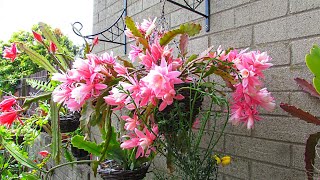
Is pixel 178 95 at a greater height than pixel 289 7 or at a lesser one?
lesser

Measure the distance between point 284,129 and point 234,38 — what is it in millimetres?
510

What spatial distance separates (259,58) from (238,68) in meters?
0.07

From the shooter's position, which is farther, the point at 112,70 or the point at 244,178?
the point at 244,178

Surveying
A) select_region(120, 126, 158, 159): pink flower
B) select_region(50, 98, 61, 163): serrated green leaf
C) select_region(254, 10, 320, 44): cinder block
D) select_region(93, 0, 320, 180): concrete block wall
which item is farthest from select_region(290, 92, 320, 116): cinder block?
select_region(50, 98, 61, 163): serrated green leaf

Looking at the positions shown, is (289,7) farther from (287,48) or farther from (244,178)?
(244,178)

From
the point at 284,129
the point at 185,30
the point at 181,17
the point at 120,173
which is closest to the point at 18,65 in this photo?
the point at 181,17

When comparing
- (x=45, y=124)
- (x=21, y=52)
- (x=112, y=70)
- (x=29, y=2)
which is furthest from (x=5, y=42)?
(x=112, y=70)

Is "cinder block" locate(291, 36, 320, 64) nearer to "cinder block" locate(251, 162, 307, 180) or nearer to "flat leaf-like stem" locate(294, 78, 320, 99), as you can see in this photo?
"flat leaf-like stem" locate(294, 78, 320, 99)

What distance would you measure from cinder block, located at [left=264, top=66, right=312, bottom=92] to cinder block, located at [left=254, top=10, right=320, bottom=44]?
133 mm

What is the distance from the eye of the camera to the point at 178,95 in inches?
41.6

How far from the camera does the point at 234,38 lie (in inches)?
60.4

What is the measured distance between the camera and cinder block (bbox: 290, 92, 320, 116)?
46.8 inches

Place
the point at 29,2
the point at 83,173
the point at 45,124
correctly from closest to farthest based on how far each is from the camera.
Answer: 1. the point at 83,173
2. the point at 45,124
3. the point at 29,2

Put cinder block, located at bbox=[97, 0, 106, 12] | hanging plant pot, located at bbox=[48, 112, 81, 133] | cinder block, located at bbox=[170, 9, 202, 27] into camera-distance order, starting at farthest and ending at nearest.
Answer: cinder block, located at bbox=[97, 0, 106, 12] < hanging plant pot, located at bbox=[48, 112, 81, 133] < cinder block, located at bbox=[170, 9, 202, 27]
